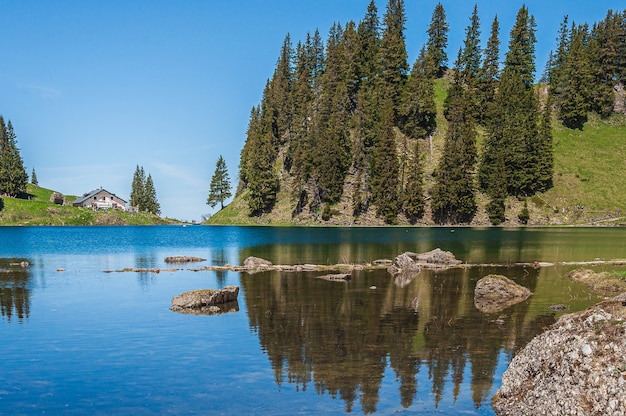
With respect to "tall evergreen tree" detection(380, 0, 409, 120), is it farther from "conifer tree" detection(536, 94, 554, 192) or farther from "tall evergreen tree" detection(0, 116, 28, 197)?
"tall evergreen tree" detection(0, 116, 28, 197)

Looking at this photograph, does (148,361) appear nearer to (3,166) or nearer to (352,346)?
(352,346)

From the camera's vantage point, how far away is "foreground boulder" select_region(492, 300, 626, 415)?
38.0 feet

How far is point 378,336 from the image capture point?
75.0ft

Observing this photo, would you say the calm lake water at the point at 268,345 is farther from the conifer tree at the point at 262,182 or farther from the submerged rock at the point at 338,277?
the conifer tree at the point at 262,182

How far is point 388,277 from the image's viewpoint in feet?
140

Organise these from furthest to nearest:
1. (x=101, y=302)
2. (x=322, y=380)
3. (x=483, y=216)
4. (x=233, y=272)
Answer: (x=483, y=216), (x=233, y=272), (x=101, y=302), (x=322, y=380)

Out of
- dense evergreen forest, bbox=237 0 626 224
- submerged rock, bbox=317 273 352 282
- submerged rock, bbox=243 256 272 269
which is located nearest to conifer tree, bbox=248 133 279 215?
dense evergreen forest, bbox=237 0 626 224

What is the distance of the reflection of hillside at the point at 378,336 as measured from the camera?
1722 centimetres

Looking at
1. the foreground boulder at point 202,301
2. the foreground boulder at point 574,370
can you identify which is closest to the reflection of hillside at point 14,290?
the foreground boulder at point 202,301

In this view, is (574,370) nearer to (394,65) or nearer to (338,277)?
(338,277)

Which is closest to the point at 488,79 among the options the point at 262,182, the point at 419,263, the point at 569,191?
the point at 569,191

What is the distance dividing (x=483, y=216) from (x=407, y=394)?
410 feet

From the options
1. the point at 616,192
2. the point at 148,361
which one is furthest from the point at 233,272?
the point at 616,192

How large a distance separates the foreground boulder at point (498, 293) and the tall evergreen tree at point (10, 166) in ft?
584
